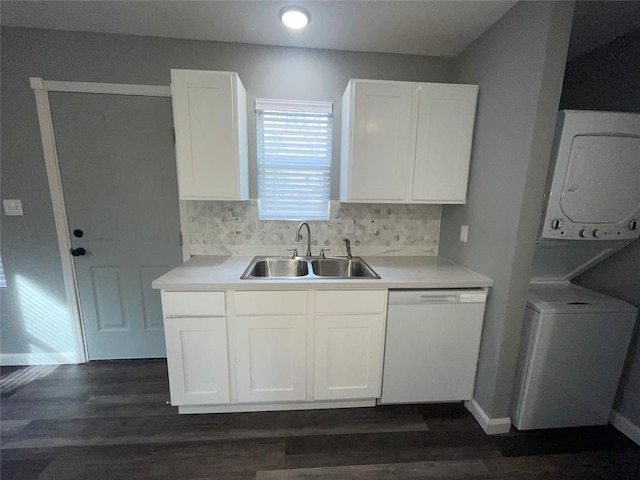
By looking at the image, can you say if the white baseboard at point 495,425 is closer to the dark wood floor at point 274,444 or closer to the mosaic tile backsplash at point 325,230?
the dark wood floor at point 274,444

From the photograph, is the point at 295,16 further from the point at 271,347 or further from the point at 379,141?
the point at 271,347

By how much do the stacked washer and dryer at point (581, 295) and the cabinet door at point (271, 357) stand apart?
1.39 meters

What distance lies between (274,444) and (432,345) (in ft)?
3.74

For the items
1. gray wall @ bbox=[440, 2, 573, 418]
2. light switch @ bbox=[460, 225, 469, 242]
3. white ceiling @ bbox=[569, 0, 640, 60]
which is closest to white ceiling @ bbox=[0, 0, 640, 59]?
white ceiling @ bbox=[569, 0, 640, 60]

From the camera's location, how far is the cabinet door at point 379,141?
174 centimetres

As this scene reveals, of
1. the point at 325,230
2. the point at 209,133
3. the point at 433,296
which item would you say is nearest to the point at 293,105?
the point at 209,133

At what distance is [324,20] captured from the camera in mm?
1648

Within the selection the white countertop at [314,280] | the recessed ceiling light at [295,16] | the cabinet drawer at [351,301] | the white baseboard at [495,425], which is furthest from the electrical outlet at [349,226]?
the white baseboard at [495,425]

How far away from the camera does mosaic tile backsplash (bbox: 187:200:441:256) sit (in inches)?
84.5

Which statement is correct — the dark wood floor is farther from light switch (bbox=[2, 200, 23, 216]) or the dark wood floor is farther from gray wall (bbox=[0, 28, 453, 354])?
light switch (bbox=[2, 200, 23, 216])

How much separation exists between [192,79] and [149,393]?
221 centimetres

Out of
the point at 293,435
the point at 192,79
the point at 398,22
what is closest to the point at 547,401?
the point at 293,435

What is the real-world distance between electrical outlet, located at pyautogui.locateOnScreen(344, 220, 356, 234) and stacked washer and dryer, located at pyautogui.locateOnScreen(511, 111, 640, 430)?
49.0 inches

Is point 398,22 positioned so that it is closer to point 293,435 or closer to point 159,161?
point 159,161
